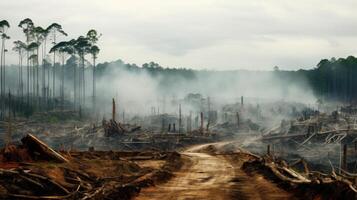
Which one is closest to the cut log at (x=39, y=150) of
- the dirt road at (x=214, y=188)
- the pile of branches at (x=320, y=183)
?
the dirt road at (x=214, y=188)

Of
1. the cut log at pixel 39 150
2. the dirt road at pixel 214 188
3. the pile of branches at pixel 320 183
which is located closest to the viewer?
the pile of branches at pixel 320 183

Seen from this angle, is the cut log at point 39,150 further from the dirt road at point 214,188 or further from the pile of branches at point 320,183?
the pile of branches at point 320,183

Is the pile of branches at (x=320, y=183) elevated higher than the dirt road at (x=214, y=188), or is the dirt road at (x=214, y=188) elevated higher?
the pile of branches at (x=320, y=183)

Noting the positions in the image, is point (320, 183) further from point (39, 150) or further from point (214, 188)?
point (39, 150)

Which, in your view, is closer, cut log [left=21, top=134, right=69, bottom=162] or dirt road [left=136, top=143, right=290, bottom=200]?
dirt road [left=136, top=143, right=290, bottom=200]

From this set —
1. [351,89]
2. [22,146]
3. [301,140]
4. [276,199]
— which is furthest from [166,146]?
[351,89]

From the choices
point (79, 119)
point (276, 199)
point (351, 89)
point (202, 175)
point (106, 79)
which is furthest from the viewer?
point (106, 79)

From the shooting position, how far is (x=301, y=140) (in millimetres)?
64438

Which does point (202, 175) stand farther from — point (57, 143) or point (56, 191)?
point (57, 143)

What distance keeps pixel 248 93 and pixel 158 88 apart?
3146cm

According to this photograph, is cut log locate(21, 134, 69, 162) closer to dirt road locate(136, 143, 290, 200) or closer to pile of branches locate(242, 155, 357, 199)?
dirt road locate(136, 143, 290, 200)

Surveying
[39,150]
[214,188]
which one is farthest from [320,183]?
[39,150]

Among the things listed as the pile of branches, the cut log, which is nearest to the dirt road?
the pile of branches

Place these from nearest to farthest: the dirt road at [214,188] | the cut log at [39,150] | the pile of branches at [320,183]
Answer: the pile of branches at [320,183], the dirt road at [214,188], the cut log at [39,150]
